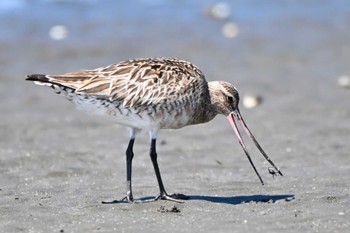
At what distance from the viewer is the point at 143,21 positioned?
17.8m

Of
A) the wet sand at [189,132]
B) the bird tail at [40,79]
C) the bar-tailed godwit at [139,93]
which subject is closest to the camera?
the wet sand at [189,132]

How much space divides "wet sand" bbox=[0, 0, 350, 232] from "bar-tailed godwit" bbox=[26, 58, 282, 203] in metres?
0.55

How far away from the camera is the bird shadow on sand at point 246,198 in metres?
9.12

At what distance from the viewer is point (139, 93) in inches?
365

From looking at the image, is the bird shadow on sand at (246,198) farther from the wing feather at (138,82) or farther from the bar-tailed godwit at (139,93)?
the wing feather at (138,82)

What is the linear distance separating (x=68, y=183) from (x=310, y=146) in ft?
10.5

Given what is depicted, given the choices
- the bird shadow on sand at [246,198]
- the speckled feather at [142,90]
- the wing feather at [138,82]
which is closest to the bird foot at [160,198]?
the bird shadow on sand at [246,198]

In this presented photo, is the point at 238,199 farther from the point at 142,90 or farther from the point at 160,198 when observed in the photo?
the point at 142,90

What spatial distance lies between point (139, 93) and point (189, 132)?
335 centimetres

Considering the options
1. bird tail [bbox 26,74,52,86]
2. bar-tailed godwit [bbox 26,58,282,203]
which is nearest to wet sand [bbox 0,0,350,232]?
bar-tailed godwit [bbox 26,58,282,203]

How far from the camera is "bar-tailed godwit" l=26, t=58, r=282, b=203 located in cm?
922

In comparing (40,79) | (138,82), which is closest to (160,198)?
(138,82)

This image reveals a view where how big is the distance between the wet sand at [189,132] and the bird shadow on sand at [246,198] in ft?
0.06

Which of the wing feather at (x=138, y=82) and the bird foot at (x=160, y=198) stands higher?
the wing feather at (x=138, y=82)
